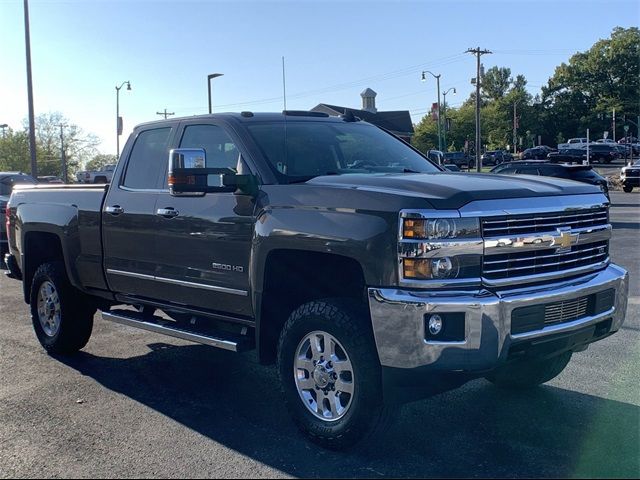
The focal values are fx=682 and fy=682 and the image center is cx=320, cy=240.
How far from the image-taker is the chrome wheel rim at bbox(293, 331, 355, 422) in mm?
3883

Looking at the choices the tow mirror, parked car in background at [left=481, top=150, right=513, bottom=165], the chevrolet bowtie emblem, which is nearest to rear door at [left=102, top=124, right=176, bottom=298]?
the tow mirror

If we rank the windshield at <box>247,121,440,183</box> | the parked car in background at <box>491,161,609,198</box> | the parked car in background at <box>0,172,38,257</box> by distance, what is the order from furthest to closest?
the parked car in background at <box>491,161,609,198</box>
the parked car in background at <box>0,172,38,257</box>
the windshield at <box>247,121,440,183</box>

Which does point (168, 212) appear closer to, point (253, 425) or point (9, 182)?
point (253, 425)

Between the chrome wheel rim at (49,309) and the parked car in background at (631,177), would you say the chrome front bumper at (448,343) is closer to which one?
the chrome wheel rim at (49,309)

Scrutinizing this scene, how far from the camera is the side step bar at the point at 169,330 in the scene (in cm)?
453

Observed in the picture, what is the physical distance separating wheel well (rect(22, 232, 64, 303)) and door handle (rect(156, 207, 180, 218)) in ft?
6.17

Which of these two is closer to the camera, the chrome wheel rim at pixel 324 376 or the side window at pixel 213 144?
the chrome wheel rim at pixel 324 376

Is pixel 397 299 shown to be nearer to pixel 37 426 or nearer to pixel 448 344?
pixel 448 344

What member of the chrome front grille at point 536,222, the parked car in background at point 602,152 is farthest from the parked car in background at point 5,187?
the parked car in background at point 602,152

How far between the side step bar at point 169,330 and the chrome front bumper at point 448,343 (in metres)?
1.28

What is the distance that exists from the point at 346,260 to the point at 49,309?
3751 millimetres

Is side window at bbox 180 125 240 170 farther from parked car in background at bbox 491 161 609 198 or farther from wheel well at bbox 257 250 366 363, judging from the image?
parked car in background at bbox 491 161 609 198

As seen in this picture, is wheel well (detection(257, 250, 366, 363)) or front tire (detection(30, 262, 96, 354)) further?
front tire (detection(30, 262, 96, 354))

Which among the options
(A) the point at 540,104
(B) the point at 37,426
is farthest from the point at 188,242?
A: (A) the point at 540,104
